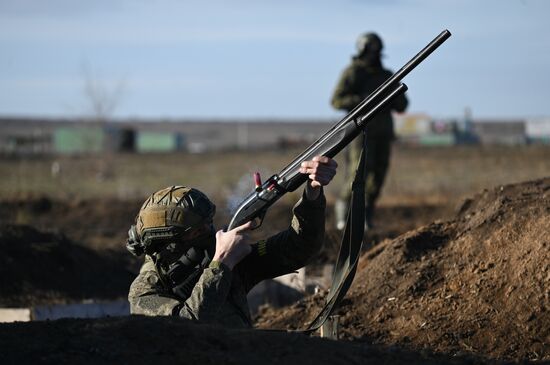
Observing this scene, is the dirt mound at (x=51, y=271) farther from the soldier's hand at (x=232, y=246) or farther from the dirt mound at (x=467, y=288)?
the soldier's hand at (x=232, y=246)

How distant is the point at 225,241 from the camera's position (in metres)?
5.79

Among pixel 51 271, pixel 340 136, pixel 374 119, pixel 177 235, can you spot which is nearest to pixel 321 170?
pixel 340 136

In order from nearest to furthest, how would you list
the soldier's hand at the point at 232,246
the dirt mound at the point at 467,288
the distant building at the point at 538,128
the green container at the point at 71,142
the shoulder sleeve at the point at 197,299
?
1. the shoulder sleeve at the point at 197,299
2. the soldier's hand at the point at 232,246
3. the dirt mound at the point at 467,288
4. the green container at the point at 71,142
5. the distant building at the point at 538,128

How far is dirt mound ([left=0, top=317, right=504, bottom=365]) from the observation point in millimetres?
4703


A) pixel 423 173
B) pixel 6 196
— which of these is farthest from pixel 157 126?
pixel 6 196

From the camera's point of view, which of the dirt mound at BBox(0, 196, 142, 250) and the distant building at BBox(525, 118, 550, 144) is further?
the distant building at BBox(525, 118, 550, 144)

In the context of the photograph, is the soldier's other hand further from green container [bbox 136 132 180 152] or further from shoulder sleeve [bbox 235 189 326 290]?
green container [bbox 136 132 180 152]

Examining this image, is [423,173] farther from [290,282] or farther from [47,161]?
[290,282]

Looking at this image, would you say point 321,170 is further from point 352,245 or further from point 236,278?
point 236,278

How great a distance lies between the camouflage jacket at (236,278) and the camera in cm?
559

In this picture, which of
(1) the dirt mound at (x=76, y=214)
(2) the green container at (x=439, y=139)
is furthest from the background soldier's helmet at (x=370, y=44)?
(2) the green container at (x=439, y=139)

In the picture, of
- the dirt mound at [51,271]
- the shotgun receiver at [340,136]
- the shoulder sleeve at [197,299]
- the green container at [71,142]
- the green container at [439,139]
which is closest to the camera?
the shoulder sleeve at [197,299]

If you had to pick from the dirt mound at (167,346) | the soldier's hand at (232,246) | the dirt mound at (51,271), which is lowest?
the dirt mound at (51,271)

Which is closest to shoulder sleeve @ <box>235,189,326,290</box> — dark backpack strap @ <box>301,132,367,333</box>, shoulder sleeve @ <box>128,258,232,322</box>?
dark backpack strap @ <box>301,132,367,333</box>
